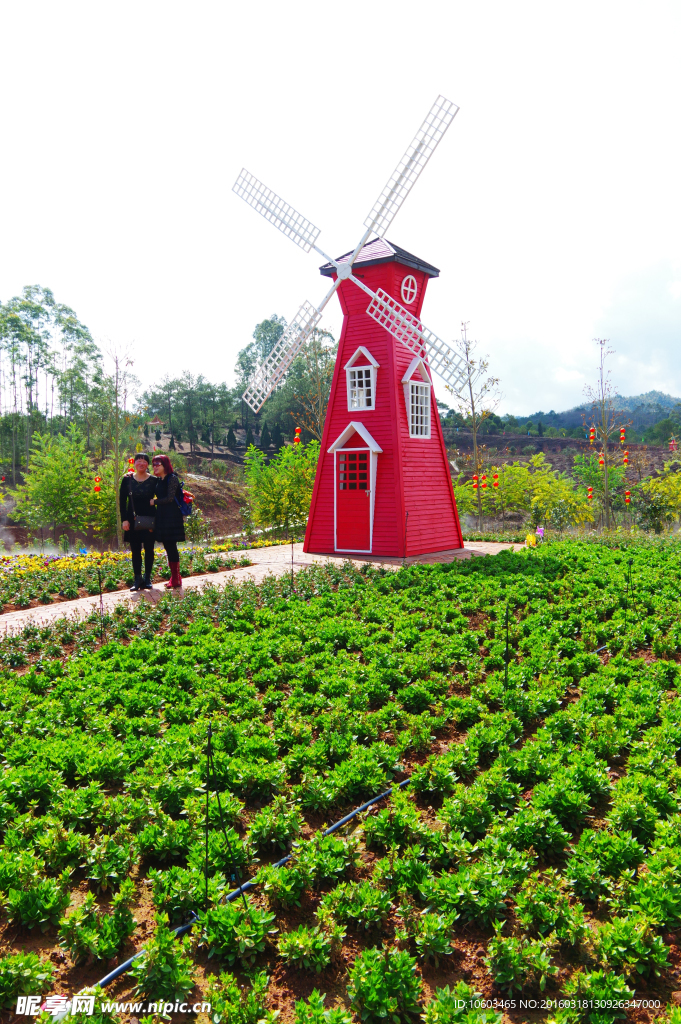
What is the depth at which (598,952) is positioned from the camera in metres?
2.88

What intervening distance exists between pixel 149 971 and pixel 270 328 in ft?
215

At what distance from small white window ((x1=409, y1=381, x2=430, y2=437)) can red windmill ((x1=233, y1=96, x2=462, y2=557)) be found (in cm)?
2

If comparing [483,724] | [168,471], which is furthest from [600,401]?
[483,724]

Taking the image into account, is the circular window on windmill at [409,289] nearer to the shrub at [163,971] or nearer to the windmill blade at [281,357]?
the windmill blade at [281,357]

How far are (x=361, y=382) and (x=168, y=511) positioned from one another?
20.0ft

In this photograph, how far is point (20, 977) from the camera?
2666mm

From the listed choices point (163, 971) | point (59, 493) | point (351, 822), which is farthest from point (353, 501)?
point (59, 493)

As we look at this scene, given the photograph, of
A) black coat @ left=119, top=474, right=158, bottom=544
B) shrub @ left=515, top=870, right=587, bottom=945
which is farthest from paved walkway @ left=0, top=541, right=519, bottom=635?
shrub @ left=515, top=870, right=587, bottom=945

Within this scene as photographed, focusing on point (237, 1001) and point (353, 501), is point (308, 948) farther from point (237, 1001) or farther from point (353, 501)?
point (353, 501)

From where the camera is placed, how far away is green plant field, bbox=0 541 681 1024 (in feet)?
9.24

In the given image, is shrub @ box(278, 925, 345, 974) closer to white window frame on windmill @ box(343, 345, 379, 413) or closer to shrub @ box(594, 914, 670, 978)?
shrub @ box(594, 914, 670, 978)

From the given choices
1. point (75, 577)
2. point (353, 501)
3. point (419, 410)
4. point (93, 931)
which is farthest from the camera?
point (419, 410)

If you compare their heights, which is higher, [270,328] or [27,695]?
[270,328]

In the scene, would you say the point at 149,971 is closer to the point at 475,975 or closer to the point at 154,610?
the point at 475,975
